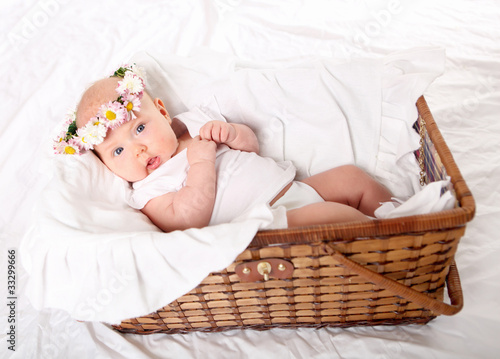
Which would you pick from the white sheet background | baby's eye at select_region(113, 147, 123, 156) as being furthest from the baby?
the white sheet background

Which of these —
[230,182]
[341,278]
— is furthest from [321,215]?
[230,182]

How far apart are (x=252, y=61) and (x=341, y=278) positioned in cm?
92

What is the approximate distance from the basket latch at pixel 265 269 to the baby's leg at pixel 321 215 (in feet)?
0.61

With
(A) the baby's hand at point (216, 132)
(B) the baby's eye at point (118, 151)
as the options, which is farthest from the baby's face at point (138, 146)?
(A) the baby's hand at point (216, 132)

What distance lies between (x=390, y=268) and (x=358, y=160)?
0.56 meters

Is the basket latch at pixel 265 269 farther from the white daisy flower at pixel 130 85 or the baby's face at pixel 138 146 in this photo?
the white daisy flower at pixel 130 85

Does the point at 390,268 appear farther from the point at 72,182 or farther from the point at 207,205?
the point at 72,182

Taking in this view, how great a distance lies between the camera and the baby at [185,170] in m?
1.26

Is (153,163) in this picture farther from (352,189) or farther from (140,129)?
(352,189)

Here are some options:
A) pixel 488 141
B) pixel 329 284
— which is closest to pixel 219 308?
pixel 329 284

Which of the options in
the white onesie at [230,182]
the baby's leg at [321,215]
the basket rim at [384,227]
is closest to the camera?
the basket rim at [384,227]

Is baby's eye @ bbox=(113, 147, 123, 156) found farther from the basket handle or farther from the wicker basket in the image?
the basket handle

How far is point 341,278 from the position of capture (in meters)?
1.05

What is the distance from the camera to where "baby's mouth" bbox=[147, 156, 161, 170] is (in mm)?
1367
